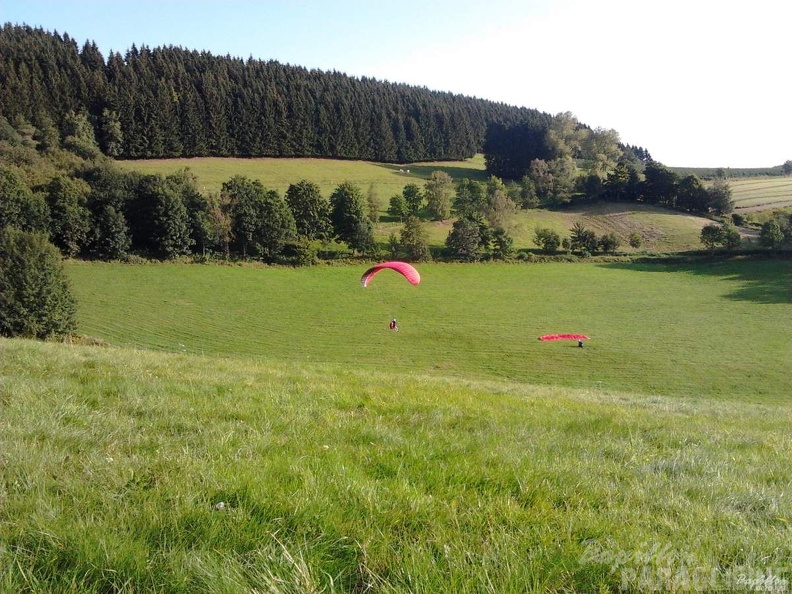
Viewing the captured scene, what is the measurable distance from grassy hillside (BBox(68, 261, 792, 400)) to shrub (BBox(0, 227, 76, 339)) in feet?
15.6

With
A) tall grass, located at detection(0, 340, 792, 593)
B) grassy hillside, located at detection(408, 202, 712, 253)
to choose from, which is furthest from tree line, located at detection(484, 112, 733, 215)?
tall grass, located at detection(0, 340, 792, 593)

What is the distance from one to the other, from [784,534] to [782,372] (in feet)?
138

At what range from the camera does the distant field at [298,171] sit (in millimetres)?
99000

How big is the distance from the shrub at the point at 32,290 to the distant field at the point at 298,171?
54.8 meters

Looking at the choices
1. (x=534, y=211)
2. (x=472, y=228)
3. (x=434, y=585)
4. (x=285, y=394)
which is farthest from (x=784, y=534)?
(x=534, y=211)

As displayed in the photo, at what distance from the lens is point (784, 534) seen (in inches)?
133

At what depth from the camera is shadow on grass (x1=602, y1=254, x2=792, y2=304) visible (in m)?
60.9

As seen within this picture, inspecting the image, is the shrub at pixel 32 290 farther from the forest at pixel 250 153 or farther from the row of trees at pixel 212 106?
the row of trees at pixel 212 106

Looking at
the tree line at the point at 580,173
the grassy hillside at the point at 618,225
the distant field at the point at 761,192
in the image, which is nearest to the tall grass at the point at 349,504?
the grassy hillside at the point at 618,225

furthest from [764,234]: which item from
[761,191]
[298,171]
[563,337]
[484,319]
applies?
[298,171]

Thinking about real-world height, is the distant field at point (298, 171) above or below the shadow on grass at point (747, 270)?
above

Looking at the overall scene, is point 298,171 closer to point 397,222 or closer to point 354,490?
point 397,222

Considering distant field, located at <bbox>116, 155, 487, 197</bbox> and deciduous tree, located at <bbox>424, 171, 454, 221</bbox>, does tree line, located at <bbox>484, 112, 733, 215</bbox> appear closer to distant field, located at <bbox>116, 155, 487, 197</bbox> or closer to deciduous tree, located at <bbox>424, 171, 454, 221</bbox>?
distant field, located at <bbox>116, 155, 487, 197</bbox>

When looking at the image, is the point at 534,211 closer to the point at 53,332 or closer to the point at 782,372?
the point at 782,372
